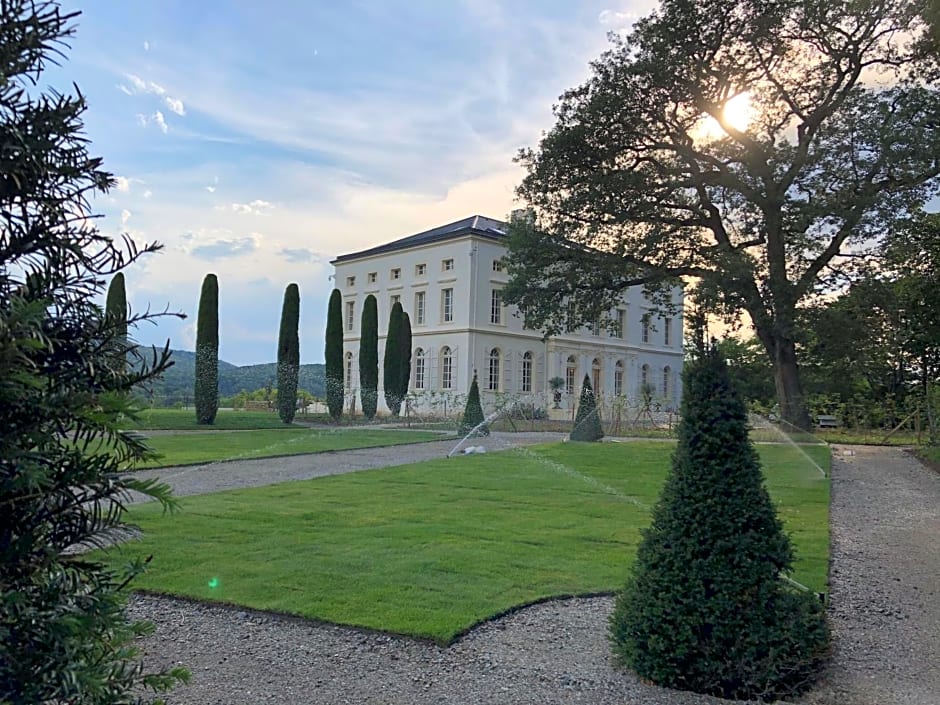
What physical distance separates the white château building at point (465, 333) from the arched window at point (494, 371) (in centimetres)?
6

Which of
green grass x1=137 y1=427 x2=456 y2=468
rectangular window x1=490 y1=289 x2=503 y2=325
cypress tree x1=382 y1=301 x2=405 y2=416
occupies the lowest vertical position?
green grass x1=137 y1=427 x2=456 y2=468

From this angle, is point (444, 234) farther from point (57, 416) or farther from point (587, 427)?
point (57, 416)

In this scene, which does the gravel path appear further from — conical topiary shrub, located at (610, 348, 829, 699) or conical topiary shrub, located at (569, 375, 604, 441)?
conical topiary shrub, located at (569, 375, 604, 441)

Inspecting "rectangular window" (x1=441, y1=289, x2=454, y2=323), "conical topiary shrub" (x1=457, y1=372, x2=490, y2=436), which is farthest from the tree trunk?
"rectangular window" (x1=441, y1=289, x2=454, y2=323)

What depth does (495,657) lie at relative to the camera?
14.0ft

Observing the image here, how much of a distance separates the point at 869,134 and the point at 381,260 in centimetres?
3141

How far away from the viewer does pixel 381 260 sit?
46.5m

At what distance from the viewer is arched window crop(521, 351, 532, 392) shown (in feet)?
144

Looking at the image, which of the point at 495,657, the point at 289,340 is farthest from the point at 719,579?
the point at 289,340

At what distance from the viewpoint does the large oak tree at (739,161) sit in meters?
19.7

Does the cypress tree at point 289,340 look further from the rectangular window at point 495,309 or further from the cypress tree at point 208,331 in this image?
the rectangular window at point 495,309

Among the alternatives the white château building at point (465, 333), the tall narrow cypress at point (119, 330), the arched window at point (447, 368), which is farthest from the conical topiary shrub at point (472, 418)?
the tall narrow cypress at point (119, 330)

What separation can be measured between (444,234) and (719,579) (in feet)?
131

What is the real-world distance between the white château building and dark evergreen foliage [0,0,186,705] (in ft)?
117
